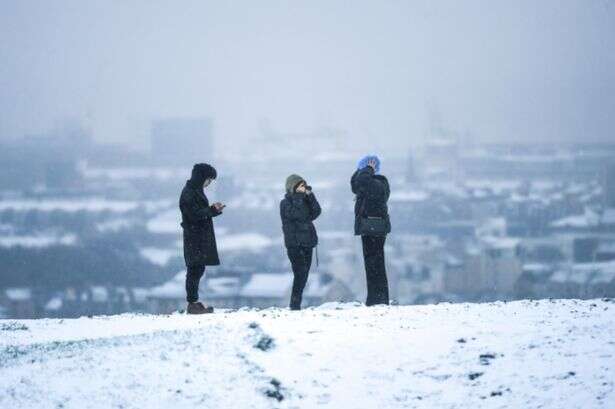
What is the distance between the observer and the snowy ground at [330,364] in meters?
6.88

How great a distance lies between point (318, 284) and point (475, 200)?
6710 cm

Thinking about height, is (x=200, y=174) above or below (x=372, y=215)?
above

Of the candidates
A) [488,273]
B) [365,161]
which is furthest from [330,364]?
[488,273]

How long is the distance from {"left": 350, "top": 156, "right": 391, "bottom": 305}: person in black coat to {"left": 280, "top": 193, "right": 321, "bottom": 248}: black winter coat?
46cm

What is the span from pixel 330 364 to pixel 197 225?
122 inches

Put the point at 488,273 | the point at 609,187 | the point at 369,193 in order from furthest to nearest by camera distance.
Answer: the point at 609,187
the point at 488,273
the point at 369,193

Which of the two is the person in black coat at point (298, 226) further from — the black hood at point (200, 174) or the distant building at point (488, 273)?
the distant building at point (488, 273)

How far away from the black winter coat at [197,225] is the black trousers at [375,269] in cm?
159

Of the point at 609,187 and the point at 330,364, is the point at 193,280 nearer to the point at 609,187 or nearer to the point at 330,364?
the point at 330,364

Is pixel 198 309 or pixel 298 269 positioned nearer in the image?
pixel 198 309

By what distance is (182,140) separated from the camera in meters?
168

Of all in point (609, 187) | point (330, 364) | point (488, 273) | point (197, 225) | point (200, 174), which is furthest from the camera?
point (609, 187)

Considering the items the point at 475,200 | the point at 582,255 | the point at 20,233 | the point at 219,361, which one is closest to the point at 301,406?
the point at 219,361

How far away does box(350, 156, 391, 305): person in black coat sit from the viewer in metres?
10.3
